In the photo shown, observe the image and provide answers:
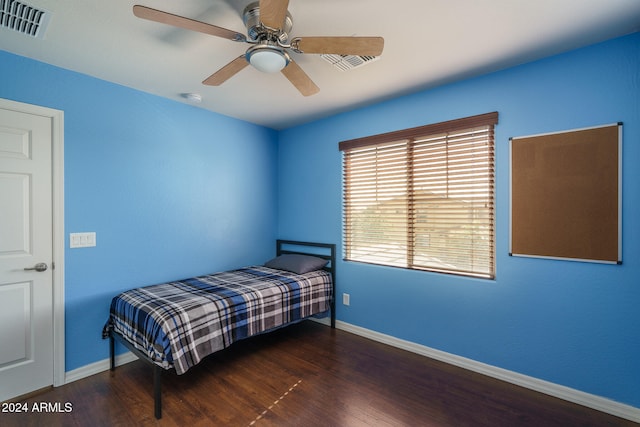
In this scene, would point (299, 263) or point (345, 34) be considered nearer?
point (345, 34)

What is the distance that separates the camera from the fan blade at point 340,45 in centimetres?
152

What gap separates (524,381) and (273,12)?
2967 millimetres

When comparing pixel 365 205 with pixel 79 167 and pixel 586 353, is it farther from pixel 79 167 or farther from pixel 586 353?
pixel 79 167

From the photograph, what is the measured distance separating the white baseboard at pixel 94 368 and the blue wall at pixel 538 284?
2.28 m

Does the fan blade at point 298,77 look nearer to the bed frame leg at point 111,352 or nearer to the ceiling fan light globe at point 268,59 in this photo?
the ceiling fan light globe at point 268,59

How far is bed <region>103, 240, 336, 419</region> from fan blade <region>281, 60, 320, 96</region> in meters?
1.75

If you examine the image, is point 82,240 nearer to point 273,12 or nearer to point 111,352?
point 111,352

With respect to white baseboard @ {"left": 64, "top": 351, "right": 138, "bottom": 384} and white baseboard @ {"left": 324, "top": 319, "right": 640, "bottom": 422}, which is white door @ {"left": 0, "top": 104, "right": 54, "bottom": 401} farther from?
white baseboard @ {"left": 324, "top": 319, "right": 640, "bottom": 422}

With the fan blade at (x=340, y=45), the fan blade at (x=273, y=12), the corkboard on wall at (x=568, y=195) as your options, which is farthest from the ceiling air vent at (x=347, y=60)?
→ the corkboard on wall at (x=568, y=195)

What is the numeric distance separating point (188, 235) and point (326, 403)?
211 cm

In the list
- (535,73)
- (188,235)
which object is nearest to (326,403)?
(188,235)

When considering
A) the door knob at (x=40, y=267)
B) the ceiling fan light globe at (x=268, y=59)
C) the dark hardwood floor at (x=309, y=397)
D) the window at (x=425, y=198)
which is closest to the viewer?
the ceiling fan light globe at (x=268, y=59)

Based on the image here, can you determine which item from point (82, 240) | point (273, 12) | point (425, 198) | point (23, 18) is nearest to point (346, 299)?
point (425, 198)

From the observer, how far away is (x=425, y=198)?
2.81m
